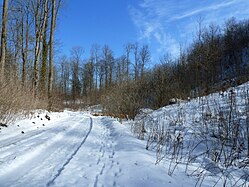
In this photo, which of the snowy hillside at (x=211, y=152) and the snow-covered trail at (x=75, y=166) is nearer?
the snow-covered trail at (x=75, y=166)

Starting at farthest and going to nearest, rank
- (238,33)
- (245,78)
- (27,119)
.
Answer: (238,33) → (245,78) → (27,119)

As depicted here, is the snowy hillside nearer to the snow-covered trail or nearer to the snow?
the snow

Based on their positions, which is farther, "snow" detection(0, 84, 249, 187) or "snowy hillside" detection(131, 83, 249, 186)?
"snowy hillside" detection(131, 83, 249, 186)

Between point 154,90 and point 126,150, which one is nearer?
point 126,150

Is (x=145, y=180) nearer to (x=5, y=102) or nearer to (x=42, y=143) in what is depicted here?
(x=42, y=143)

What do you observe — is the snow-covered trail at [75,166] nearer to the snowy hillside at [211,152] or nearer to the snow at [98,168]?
the snow at [98,168]

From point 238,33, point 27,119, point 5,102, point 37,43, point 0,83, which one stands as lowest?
point 27,119

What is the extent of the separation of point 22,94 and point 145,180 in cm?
982

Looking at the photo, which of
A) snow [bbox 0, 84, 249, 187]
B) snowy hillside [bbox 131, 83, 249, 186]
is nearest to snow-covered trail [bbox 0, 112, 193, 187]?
snow [bbox 0, 84, 249, 187]

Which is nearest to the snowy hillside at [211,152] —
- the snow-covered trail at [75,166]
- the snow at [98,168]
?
the snow at [98,168]

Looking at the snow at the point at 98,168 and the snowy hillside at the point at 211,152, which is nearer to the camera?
the snow at the point at 98,168

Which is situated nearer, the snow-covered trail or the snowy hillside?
the snow-covered trail

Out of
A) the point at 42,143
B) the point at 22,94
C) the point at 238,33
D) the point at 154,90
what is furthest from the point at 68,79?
the point at 42,143

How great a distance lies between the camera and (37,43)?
1833 cm
